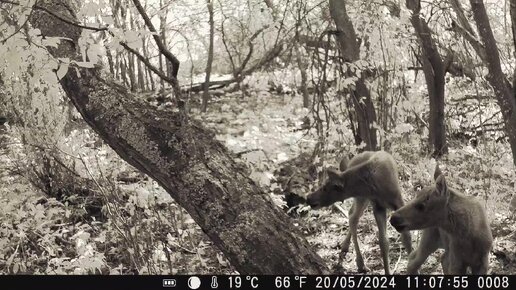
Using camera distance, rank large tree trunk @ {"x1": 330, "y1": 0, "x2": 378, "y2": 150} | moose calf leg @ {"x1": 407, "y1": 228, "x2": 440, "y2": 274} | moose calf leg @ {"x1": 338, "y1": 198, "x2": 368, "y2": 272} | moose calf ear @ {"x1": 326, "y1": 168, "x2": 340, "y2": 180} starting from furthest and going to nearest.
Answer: large tree trunk @ {"x1": 330, "y1": 0, "x2": 378, "y2": 150}, moose calf leg @ {"x1": 338, "y1": 198, "x2": 368, "y2": 272}, moose calf ear @ {"x1": 326, "y1": 168, "x2": 340, "y2": 180}, moose calf leg @ {"x1": 407, "y1": 228, "x2": 440, "y2": 274}

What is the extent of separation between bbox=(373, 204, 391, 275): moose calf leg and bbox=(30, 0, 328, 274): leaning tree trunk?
5.44 ft

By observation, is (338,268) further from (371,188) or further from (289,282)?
(289,282)

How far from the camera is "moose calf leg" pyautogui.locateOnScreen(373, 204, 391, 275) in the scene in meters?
4.63

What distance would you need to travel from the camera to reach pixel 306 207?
6395 millimetres

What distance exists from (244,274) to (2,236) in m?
3.36

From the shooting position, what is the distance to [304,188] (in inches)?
278

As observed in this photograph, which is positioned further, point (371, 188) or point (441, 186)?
point (371, 188)

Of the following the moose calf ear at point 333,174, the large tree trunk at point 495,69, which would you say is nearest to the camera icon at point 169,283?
the moose calf ear at point 333,174

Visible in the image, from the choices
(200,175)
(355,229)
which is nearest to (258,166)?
(355,229)

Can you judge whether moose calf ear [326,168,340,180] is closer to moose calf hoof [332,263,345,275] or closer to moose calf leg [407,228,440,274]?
moose calf hoof [332,263,345,275]

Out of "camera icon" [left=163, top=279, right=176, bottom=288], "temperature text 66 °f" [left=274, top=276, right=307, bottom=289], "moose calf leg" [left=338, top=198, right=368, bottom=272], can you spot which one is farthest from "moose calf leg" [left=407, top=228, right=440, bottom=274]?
"camera icon" [left=163, top=279, right=176, bottom=288]

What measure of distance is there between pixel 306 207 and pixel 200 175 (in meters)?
3.33

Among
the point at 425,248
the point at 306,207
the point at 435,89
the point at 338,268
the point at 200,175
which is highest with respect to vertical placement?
the point at 435,89

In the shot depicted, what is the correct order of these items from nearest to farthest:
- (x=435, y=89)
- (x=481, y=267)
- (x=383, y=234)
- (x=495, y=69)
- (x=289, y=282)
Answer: (x=289, y=282), (x=481, y=267), (x=383, y=234), (x=495, y=69), (x=435, y=89)
